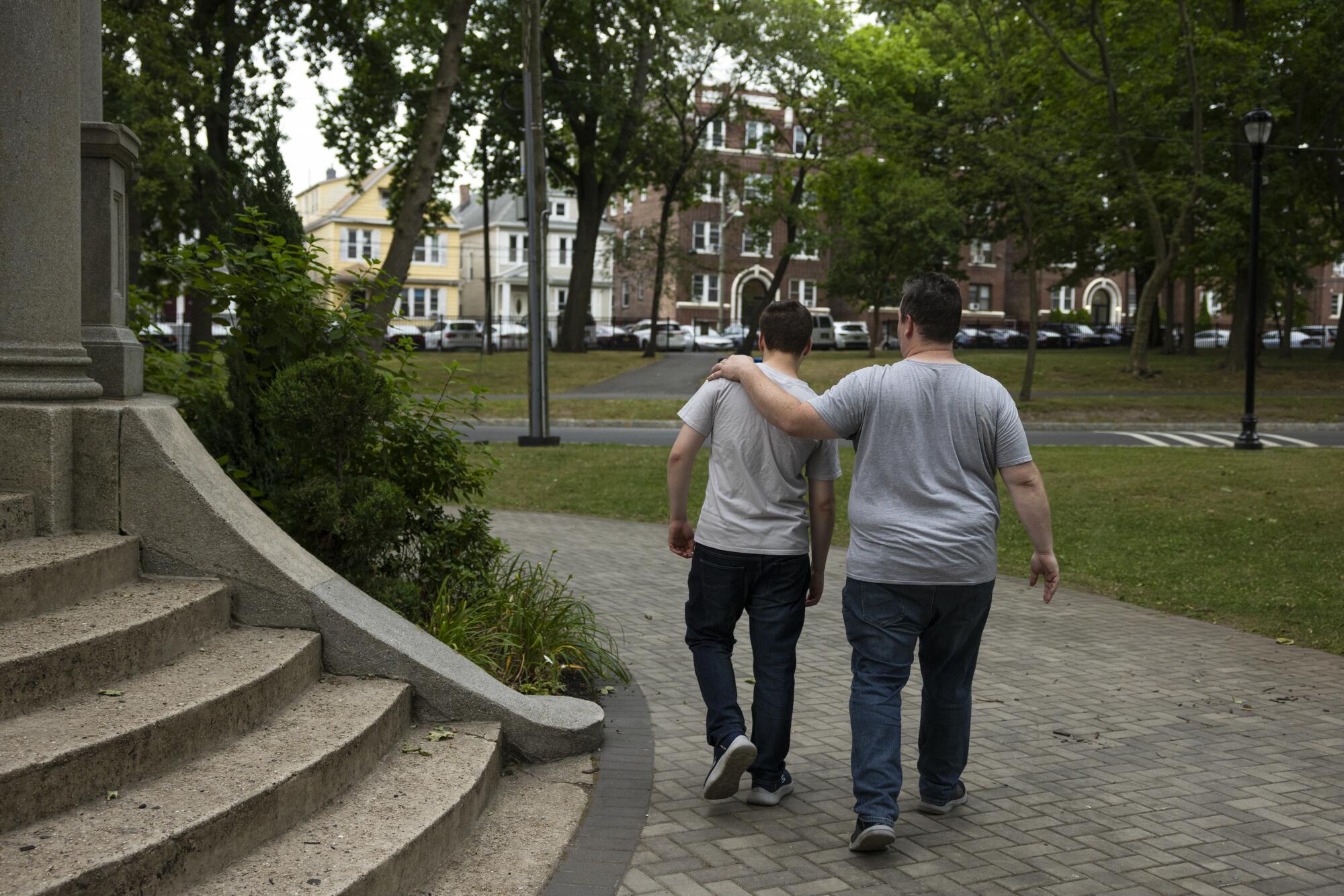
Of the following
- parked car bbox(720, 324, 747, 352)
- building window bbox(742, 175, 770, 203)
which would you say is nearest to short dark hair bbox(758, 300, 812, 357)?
building window bbox(742, 175, 770, 203)

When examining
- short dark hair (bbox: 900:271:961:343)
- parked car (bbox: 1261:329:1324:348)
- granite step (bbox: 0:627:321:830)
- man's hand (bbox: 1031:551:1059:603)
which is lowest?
granite step (bbox: 0:627:321:830)

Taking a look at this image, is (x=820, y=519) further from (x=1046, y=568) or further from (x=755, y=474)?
(x=1046, y=568)

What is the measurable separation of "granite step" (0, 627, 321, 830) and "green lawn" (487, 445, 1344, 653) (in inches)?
255

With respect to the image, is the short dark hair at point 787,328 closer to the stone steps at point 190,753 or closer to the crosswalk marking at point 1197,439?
Result: the stone steps at point 190,753

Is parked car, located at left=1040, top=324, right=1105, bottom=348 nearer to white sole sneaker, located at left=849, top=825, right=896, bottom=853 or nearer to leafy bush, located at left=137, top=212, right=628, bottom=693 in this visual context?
leafy bush, located at left=137, top=212, right=628, bottom=693

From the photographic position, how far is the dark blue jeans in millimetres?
4691

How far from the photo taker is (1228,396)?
30.9 meters

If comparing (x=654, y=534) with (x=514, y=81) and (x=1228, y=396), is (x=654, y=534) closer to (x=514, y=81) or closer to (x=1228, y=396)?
(x=1228, y=396)

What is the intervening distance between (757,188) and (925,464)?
154 ft

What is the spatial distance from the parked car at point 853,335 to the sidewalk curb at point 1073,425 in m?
38.3

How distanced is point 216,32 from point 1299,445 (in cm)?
2608

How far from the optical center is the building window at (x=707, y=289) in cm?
7838

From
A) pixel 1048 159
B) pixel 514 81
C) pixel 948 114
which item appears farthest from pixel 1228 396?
pixel 514 81

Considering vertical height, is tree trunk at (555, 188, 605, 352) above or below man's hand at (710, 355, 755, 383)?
above
